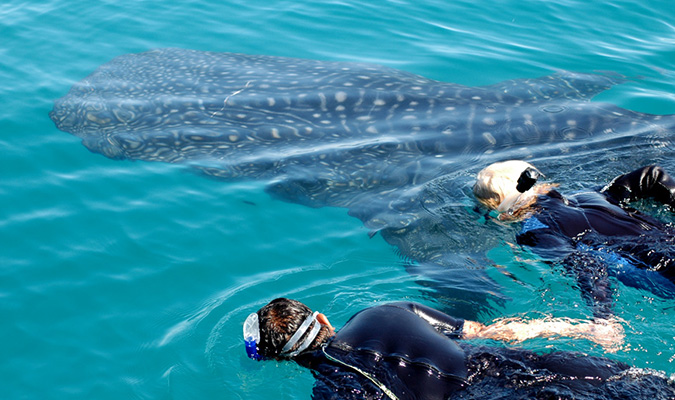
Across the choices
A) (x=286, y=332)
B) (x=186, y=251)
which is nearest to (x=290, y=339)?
(x=286, y=332)

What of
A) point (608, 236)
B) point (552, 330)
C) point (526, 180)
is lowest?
point (552, 330)

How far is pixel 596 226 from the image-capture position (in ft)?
18.8

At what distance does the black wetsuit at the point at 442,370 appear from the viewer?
399cm

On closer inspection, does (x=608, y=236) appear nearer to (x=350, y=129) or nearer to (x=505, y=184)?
(x=505, y=184)

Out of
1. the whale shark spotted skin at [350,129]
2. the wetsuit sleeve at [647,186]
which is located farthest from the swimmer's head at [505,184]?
the wetsuit sleeve at [647,186]

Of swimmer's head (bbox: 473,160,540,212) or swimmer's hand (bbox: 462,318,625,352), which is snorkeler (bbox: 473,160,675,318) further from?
swimmer's hand (bbox: 462,318,625,352)

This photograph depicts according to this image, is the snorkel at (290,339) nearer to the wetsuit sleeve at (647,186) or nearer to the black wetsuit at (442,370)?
the black wetsuit at (442,370)

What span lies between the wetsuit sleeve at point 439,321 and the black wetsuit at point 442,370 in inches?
12.9

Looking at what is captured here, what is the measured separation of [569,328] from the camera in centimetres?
487

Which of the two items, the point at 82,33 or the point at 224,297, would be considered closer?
the point at 224,297

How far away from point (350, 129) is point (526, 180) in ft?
8.38

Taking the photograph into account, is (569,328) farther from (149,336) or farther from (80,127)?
(80,127)

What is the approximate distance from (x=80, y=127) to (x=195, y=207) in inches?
90.5

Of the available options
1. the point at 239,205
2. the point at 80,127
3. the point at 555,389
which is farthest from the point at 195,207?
the point at 555,389
